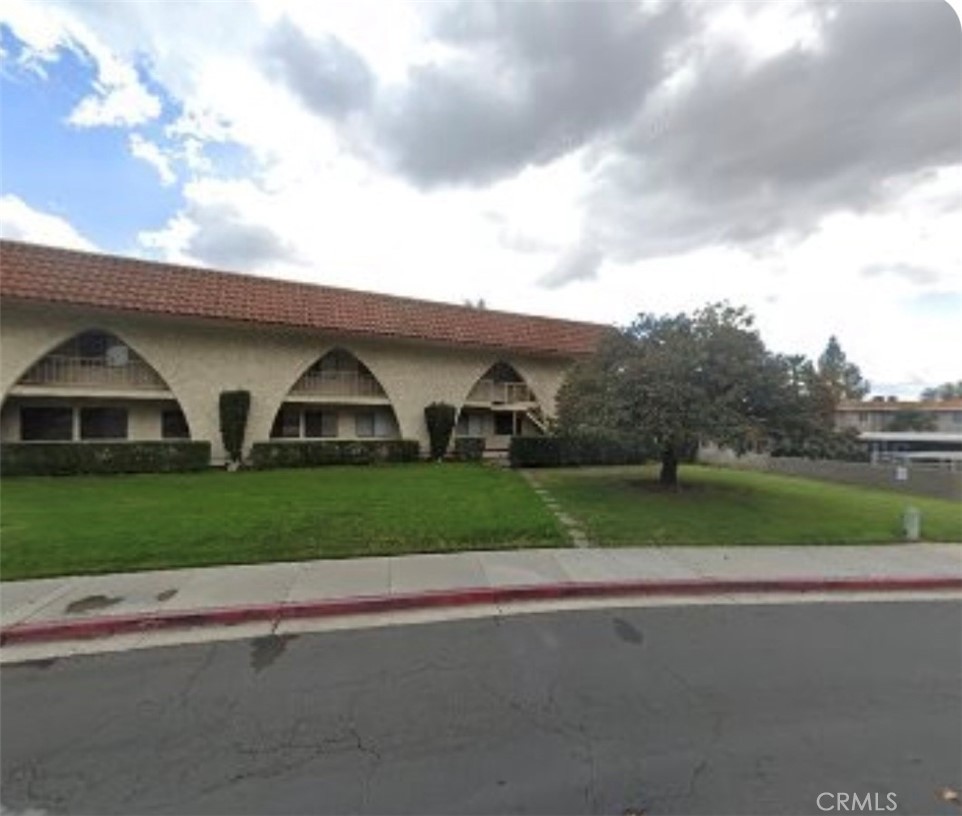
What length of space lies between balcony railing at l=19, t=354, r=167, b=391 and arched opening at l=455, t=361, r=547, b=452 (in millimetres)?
12753

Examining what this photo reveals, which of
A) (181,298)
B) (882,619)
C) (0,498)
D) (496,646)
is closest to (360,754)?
(496,646)

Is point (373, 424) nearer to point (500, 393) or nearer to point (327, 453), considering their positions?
point (327, 453)

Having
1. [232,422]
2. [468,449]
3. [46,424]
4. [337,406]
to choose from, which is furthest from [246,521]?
[468,449]

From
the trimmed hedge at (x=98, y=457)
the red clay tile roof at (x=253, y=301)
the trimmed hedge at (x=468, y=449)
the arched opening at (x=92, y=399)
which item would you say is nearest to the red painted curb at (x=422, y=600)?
the red clay tile roof at (x=253, y=301)

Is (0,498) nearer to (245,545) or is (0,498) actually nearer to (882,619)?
(245,545)

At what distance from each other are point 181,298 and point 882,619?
2259 cm

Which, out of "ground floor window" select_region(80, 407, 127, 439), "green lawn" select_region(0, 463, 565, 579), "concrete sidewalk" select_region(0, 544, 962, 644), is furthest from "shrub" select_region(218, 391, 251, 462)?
"concrete sidewalk" select_region(0, 544, 962, 644)

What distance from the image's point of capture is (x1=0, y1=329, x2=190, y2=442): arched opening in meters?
23.4

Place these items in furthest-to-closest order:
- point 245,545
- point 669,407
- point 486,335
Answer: point 486,335 → point 669,407 → point 245,545

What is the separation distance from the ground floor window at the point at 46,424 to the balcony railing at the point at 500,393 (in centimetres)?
1541

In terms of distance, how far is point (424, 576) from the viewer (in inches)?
360

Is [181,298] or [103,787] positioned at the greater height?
[181,298]

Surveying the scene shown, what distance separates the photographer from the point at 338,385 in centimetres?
2895

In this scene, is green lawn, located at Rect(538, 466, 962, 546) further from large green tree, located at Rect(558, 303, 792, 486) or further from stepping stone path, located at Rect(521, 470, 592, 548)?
large green tree, located at Rect(558, 303, 792, 486)
